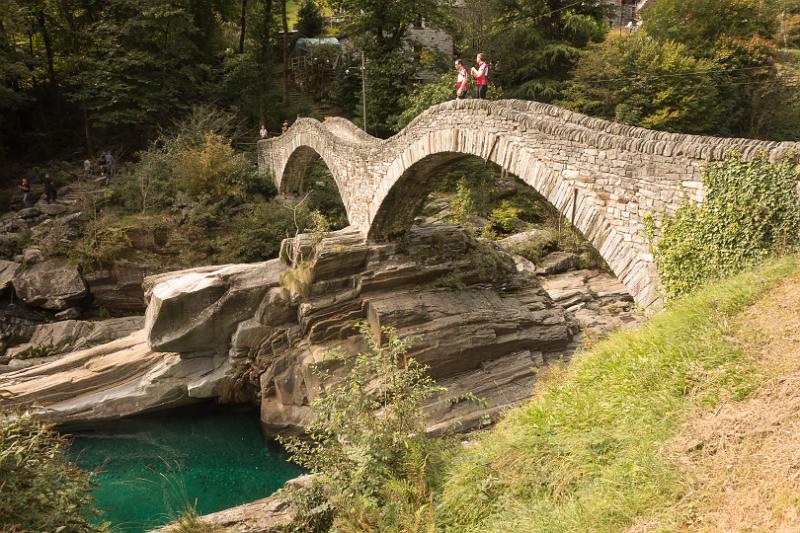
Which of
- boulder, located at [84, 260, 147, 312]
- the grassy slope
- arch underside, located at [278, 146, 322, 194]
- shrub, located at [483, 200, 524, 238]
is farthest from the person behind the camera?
shrub, located at [483, 200, 524, 238]

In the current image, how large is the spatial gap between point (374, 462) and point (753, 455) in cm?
365

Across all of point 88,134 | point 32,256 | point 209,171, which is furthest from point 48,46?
point 32,256

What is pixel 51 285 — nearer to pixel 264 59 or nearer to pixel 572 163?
pixel 572 163

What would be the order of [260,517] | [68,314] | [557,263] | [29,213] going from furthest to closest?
[557,263] → [29,213] → [68,314] → [260,517]

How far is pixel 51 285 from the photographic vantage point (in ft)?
53.0

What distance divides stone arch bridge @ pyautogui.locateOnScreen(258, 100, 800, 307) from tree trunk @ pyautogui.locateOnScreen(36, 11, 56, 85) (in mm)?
17485

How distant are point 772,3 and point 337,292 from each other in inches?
1016

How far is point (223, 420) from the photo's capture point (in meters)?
13.4

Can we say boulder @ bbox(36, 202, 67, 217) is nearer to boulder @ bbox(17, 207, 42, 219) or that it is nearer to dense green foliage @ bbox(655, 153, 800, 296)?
boulder @ bbox(17, 207, 42, 219)

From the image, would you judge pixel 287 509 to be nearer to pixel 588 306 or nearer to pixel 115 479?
pixel 115 479

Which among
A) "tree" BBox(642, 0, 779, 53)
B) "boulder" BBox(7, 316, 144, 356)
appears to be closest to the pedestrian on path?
"boulder" BBox(7, 316, 144, 356)

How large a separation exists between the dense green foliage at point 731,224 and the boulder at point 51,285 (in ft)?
54.5

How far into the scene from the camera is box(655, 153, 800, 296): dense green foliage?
588 cm

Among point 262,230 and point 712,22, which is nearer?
point 262,230
